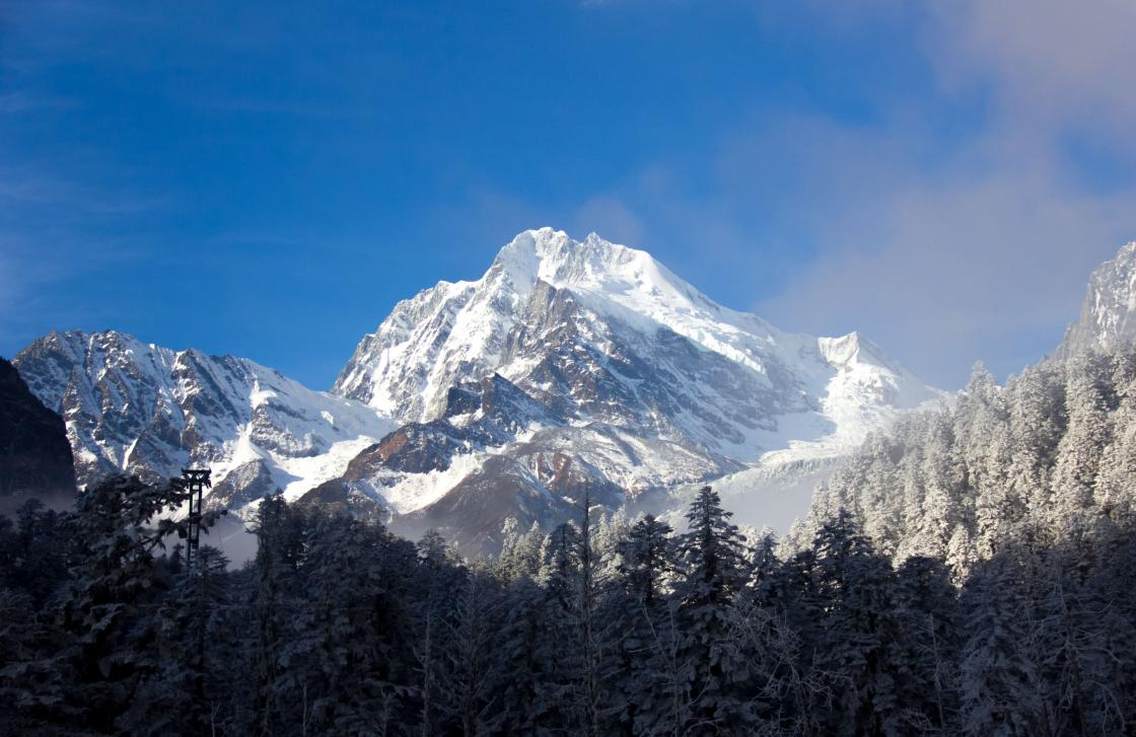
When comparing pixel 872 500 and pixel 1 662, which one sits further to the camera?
pixel 872 500

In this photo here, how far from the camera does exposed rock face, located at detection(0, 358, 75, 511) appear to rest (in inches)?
6673

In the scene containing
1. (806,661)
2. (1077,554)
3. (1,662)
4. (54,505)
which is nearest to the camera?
(1,662)

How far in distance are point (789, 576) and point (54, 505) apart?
588ft

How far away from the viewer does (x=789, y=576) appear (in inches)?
1973

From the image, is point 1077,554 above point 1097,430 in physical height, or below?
below

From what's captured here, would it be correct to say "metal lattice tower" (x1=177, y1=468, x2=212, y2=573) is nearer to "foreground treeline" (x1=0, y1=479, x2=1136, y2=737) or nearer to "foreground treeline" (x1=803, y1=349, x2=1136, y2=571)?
"foreground treeline" (x1=0, y1=479, x2=1136, y2=737)

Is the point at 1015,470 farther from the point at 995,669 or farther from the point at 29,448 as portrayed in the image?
the point at 29,448

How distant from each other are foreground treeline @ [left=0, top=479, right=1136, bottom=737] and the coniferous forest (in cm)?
14

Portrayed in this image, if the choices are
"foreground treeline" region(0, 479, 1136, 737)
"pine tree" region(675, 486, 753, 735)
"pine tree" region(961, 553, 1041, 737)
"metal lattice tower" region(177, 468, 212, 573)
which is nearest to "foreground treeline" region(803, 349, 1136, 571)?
"foreground treeline" region(0, 479, 1136, 737)

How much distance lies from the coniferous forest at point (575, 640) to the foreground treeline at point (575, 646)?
0.45ft

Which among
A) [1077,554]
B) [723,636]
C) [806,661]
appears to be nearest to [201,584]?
[723,636]

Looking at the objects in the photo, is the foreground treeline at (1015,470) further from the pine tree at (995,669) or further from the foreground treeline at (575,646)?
the pine tree at (995,669)

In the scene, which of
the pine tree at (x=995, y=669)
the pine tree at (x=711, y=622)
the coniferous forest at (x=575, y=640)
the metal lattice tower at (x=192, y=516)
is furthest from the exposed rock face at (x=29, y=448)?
the pine tree at (x=995, y=669)

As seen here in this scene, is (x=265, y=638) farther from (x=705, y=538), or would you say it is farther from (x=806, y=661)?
(x=806, y=661)
